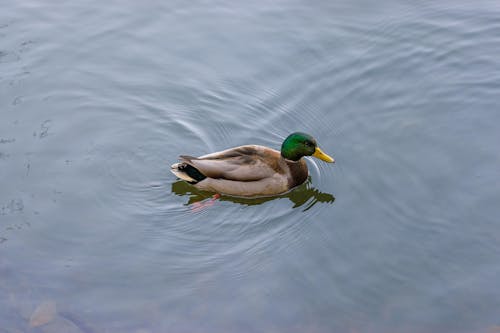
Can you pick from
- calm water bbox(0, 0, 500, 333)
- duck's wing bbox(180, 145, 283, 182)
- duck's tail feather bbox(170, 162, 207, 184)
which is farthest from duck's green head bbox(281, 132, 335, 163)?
duck's tail feather bbox(170, 162, 207, 184)

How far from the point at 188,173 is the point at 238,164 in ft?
1.84

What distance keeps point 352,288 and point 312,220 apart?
3.86ft

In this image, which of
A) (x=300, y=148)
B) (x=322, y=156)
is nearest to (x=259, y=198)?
(x=300, y=148)

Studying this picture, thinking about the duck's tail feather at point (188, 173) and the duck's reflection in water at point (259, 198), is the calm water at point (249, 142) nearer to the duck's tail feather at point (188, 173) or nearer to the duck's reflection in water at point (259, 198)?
the duck's reflection in water at point (259, 198)

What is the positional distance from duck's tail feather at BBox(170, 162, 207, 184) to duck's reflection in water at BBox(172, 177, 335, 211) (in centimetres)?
18

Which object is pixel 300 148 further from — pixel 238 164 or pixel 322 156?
pixel 238 164

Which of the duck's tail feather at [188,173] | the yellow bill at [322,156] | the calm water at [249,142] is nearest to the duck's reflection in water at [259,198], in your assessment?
the calm water at [249,142]

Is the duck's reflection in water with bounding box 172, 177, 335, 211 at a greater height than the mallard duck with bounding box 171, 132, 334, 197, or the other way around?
the mallard duck with bounding box 171, 132, 334, 197

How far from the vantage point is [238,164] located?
827 cm

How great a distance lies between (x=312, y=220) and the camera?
314 inches

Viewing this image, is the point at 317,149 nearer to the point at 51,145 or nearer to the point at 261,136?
the point at 261,136

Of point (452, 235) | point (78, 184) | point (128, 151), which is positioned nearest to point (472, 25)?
point (452, 235)

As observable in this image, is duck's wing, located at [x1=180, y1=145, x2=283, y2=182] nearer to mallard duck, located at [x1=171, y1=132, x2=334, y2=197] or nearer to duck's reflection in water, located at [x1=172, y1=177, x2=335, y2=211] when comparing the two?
mallard duck, located at [x1=171, y1=132, x2=334, y2=197]

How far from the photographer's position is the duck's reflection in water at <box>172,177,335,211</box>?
Result: 8312 mm
